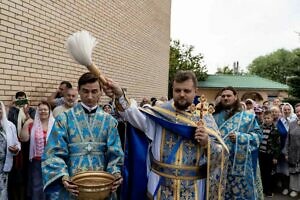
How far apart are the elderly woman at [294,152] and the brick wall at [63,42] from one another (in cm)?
474

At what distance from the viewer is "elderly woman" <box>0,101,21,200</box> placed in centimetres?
504

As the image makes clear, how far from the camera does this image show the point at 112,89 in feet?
10.5

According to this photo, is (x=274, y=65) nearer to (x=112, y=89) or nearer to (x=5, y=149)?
(x=5, y=149)

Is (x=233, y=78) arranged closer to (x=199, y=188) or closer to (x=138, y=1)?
(x=138, y=1)

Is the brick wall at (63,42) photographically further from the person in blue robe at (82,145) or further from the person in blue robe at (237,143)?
the person in blue robe at (237,143)

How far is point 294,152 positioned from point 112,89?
612cm

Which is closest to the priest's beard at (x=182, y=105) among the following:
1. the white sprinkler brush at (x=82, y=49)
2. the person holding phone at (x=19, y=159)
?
the white sprinkler brush at (x=82, y=49)

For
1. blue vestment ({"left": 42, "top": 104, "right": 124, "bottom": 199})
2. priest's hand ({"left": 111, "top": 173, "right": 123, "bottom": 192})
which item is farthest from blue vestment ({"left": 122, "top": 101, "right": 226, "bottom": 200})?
priest's hand ({"left": 111, "top": 173, "right": 123, "bottom": 192})

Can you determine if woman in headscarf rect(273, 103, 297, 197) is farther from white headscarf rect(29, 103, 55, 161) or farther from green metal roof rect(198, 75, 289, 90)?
green metal roof rect(198, 75, 289, 90)

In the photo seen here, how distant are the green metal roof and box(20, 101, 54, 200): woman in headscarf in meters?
31.0

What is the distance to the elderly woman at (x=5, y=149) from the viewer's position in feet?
16.5

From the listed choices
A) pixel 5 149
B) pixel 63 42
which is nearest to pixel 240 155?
pixel 5 149

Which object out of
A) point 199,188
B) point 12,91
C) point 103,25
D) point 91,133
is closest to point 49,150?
point 91,133

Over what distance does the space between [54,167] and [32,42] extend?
381cm
